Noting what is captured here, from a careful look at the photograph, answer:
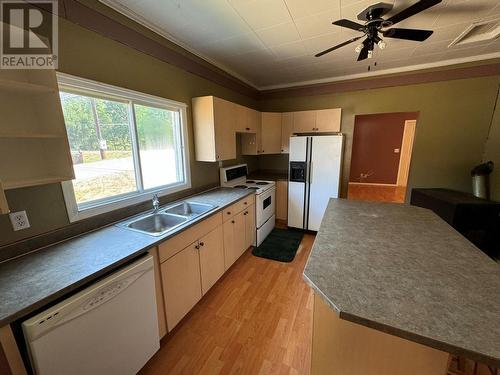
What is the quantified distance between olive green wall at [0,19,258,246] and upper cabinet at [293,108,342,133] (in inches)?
83.6

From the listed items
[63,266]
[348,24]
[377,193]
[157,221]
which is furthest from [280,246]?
[377,193]

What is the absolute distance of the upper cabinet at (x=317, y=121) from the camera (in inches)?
140

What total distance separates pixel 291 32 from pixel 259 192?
74.3 inches

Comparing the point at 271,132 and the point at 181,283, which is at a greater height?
the point at 271,132

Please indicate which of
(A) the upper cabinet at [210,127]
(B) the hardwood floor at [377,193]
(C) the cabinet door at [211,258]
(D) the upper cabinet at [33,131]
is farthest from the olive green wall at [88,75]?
(B) the hardwood floor at [377,193]

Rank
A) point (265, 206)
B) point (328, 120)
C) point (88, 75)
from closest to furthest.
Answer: point (88, 75) < point (265, 206) < point (328, 120)

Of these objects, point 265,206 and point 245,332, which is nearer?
point 245,332

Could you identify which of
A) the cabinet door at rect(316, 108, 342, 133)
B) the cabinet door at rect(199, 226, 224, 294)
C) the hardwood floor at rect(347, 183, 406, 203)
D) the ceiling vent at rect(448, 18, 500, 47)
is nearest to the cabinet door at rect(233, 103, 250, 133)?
the cabinet door at rect(316, 108, 342, 133)

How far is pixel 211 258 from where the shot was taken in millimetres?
2113

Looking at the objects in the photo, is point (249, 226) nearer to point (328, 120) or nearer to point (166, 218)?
point (166, 218)

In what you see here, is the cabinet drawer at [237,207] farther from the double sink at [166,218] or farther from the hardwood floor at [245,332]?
the hardwood floor at [245,332]

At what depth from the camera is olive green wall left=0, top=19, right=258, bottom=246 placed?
129 cm

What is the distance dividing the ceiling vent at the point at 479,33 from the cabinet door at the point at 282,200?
269 cm

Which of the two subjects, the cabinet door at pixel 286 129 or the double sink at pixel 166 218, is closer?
the double sink at pixel 166 218
